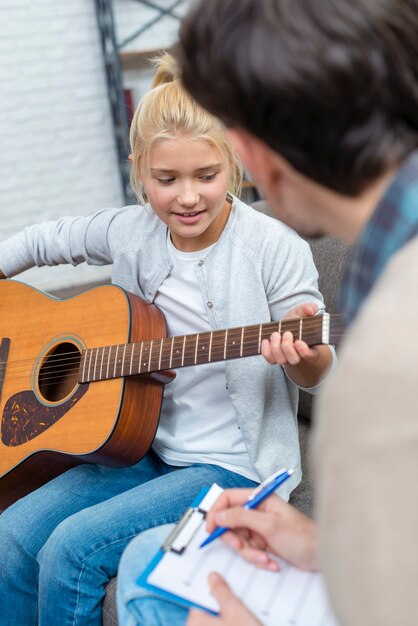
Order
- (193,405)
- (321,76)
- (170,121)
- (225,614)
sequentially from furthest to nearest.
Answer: (193,405), (170,121), (225,614), (321,76)

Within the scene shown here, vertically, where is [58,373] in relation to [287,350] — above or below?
below

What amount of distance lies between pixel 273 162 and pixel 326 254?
1.00 meters

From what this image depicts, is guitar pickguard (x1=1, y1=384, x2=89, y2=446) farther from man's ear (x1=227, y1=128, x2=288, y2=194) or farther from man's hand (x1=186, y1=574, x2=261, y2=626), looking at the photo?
man's ear (x1=227, y1=128, x2=288, y2=194)

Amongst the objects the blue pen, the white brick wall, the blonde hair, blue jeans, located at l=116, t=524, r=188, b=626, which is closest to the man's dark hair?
the blue pen

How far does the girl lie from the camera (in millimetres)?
1265

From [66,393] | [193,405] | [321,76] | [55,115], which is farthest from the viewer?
[55,115]

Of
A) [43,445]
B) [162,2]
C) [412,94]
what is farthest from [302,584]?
[162,2]

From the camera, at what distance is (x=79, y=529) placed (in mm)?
1257

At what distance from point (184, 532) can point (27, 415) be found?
0.62 m

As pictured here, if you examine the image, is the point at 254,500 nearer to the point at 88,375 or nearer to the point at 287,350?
the point at 287,350

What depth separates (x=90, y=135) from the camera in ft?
12.9

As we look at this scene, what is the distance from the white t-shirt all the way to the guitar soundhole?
192 mm

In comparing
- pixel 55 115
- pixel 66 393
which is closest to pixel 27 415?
pixel 66 393

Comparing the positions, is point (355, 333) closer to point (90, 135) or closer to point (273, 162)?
point (273, 162)
